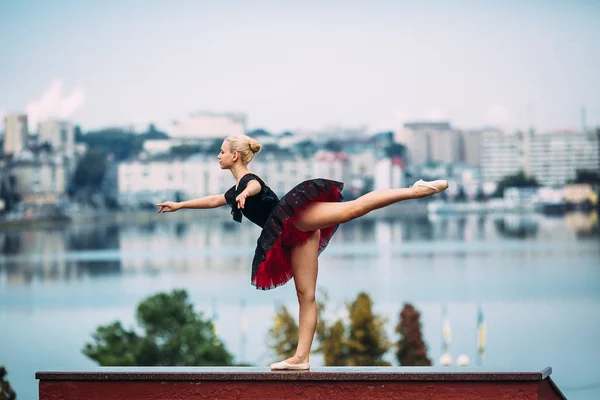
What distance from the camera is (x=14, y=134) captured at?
70.1 meters

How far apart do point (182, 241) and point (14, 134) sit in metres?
30.3

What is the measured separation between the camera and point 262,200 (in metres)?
8.05

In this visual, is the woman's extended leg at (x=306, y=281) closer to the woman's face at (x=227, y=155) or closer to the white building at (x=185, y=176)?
the woman's face at (x=227, y=155)

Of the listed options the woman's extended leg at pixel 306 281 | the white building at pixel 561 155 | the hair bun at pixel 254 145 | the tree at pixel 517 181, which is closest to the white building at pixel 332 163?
Answer: the tree at pixel 517 181

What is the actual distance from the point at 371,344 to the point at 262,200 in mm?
26499

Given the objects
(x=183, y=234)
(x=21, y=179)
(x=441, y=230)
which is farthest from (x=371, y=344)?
(x=183, y=234)

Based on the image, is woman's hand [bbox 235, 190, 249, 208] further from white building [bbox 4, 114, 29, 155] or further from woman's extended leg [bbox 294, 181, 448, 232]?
white building [bbox 4, 114, 29, 155]

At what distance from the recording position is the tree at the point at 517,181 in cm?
7806

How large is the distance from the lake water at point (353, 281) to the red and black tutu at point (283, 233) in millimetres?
46064

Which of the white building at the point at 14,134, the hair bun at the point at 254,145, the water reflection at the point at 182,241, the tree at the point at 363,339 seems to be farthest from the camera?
the water reflection at the point at 182,241

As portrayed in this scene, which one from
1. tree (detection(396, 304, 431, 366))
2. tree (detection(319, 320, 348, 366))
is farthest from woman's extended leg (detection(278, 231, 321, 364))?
tree (detection(396, 304, 431, 366))

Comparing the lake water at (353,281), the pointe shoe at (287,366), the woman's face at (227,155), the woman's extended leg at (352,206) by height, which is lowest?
the lake water at (353,281)

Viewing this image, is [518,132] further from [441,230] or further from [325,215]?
[325,215]

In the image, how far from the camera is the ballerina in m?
7.77
